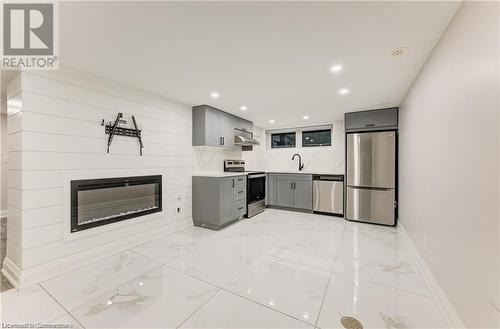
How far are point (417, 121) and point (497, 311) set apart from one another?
6.86ft

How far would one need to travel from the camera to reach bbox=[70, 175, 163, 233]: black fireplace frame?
233 centimetres

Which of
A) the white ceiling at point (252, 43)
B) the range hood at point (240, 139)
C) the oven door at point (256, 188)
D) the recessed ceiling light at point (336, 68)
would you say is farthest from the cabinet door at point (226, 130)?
the recessed ceiling light at point (336, 68)

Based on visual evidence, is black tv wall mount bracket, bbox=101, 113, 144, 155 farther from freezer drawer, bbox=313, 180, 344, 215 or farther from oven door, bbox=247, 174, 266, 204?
freezer drawer, bbox=313, 180, 344, 215

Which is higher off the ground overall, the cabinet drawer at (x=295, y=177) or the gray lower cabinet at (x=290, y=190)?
the cabinet drawer at (x=295, y=177)

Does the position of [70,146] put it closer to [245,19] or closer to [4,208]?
[245,19]

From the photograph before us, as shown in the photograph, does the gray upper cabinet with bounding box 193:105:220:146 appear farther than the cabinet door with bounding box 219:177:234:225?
Yes

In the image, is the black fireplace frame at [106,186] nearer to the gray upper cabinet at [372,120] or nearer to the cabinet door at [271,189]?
the cabinet door at [271,189]

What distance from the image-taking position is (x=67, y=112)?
2285 millimetres

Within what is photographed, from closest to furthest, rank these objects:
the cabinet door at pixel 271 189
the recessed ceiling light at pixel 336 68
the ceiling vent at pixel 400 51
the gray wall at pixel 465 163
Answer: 1. the gray wall at pixel 465 163
2. the ceiling vent at pixel 400 51
3. the recessed ceiling light at pixel 336 68
4. the cabinet door at pixel 271 189

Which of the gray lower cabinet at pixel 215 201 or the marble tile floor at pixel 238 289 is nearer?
the marble tile floor at pixel 238 289

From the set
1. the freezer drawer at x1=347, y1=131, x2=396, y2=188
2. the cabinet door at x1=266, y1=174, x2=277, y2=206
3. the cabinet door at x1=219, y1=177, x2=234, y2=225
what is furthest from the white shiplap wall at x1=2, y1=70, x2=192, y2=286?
the freezer drawer at x1=347, y1=131, x2=396, y2=188

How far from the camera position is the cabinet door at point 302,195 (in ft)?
15.7

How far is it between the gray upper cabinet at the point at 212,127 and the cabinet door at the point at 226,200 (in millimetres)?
791

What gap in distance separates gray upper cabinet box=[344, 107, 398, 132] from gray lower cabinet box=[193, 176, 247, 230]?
259cm
